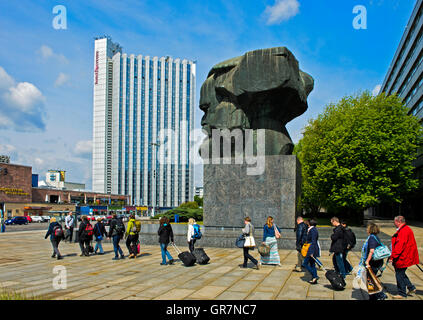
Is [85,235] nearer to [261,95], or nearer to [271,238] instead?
[271,238]

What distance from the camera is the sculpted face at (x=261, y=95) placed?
15.9 metres

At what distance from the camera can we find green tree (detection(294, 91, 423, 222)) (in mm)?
30094

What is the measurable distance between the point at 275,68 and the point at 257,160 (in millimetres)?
4451

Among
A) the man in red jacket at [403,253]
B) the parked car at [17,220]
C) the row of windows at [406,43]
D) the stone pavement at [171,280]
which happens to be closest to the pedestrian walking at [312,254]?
the stone pavement at [171,280]

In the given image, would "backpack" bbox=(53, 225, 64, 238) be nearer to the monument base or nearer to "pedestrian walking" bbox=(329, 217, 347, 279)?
the monument base

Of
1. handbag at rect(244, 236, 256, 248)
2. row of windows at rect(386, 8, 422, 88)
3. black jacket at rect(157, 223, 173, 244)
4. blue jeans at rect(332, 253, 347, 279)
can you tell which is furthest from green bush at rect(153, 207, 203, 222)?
row of windows at rect(386, 8, 422, 88)

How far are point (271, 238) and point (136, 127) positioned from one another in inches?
4101

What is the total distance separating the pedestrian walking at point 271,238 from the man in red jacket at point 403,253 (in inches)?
134

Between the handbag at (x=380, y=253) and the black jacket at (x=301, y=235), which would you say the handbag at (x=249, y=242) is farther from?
the handbag at (x=380, y=253)

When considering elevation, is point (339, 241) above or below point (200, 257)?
above

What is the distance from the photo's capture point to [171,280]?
8.52m

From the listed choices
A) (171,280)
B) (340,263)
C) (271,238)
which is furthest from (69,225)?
(340,263)

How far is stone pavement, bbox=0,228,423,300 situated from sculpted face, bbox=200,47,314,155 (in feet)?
22.9
